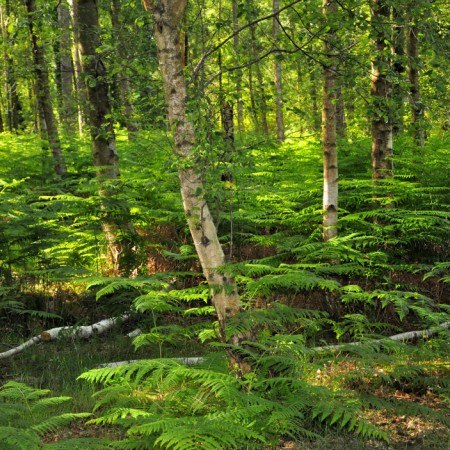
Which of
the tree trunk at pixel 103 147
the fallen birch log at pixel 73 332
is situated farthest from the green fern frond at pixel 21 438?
the tree trunk at pixel 103 147

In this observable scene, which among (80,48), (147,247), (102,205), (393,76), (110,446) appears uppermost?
(80,48)

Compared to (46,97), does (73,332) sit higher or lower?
lower

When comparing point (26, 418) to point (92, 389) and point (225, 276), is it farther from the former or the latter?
point (225, 276)

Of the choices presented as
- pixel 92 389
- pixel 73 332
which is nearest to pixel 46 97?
pixel 73 332

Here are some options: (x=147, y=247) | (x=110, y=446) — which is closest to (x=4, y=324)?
(x=147, y=247)

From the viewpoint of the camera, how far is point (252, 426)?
178 inches

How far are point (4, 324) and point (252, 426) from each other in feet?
15.4

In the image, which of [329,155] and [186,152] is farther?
[329,155]

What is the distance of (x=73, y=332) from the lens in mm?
7637

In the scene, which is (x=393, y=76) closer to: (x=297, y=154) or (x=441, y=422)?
(x=441, y=422)

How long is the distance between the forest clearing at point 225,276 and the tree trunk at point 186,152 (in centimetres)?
1

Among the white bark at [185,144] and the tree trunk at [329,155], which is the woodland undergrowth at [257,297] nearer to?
the white bark at [185,144]

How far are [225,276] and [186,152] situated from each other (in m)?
1.18

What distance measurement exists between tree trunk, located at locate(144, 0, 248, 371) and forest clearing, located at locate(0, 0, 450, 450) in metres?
0.01
